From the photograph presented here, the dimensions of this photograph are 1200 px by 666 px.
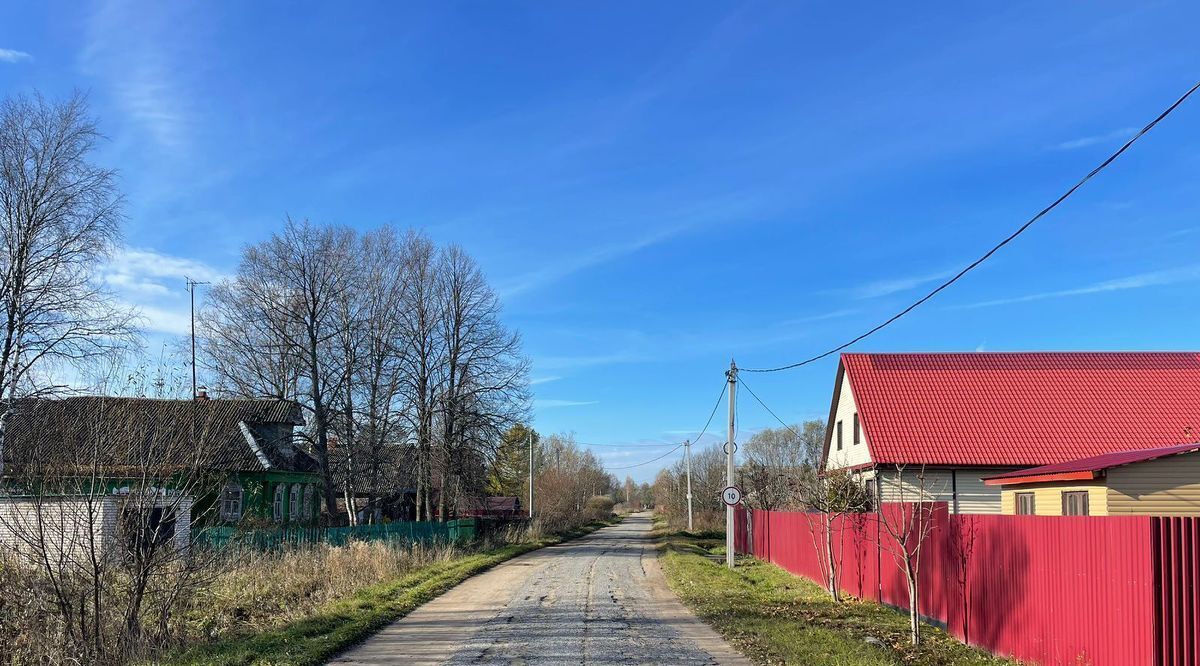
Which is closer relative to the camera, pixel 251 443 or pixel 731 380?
pixel 731 380

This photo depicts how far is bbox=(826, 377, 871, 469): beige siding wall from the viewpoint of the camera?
27750mm

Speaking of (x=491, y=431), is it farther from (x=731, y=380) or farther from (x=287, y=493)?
(x=731, y=380)

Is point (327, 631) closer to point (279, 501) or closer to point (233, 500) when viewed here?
point (233, 500)

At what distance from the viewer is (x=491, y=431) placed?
1439 inches

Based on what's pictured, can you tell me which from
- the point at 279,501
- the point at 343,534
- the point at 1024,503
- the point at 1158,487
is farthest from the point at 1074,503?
the point at 279,501

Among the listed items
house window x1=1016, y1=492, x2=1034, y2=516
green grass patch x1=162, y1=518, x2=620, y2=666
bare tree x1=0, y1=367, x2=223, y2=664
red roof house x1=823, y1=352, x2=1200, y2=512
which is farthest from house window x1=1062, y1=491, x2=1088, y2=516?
bare tree x1=0, y1=367, x2=223, y2=664

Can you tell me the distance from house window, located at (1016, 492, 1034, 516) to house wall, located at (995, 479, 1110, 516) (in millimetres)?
97

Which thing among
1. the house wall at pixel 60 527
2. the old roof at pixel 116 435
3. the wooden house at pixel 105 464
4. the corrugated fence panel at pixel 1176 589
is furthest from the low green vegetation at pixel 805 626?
the house wall at pixel 60 527

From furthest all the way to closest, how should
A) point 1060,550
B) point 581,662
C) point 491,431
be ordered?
point 491,431 < point 581,662 < point 1060,550

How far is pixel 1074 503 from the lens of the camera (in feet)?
48.3

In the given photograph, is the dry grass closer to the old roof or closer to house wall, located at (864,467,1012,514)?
the old roof

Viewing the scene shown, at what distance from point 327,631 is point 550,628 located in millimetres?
3166

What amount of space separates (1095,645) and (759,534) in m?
20.8

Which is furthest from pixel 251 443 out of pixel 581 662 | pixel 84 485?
pixel 581 662
